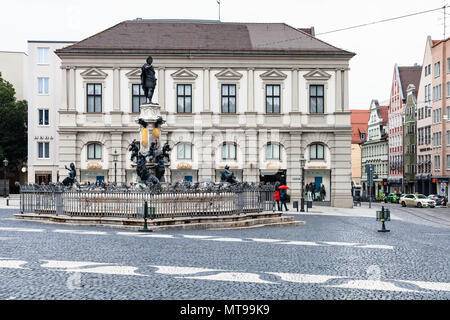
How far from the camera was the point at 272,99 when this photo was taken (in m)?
49.9

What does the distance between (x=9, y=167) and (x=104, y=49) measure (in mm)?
29110

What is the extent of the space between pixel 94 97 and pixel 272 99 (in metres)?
13.5

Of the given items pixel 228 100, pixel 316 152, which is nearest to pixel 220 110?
pixel 228 100

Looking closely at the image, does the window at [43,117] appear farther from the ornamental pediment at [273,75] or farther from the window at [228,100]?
the ornamental pediment at [273,75]

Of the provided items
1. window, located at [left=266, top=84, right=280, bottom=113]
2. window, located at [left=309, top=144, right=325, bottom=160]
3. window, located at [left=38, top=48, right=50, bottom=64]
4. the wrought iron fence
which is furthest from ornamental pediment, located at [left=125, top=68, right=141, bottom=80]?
the wrought iron fence

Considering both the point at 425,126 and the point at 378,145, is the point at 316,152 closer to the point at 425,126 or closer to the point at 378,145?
the point at 425,126

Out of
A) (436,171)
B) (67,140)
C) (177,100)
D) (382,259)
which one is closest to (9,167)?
(67,140)

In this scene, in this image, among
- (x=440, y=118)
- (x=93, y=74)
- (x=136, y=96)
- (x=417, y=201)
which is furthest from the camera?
(x=440, y=118)

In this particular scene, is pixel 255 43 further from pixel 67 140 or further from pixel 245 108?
pixel 67 140

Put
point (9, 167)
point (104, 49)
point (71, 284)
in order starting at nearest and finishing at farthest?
point (71, 284), point (104, 49), point (9, 167)

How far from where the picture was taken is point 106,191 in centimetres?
2405

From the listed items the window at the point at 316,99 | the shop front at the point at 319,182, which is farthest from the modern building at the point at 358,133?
the window at the point at 316,99

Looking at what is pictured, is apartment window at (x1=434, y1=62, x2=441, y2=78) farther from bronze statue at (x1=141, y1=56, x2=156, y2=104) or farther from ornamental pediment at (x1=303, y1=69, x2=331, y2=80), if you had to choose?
bronze statue at (x1=141, y1=56, x2=156, y2=104)

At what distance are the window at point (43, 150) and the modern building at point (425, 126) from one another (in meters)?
44.3
